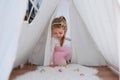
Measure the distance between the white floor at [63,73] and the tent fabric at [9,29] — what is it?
643mm

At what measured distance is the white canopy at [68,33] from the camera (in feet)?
7.23

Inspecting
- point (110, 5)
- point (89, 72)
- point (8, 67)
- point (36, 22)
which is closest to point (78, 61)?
point (89, 72)

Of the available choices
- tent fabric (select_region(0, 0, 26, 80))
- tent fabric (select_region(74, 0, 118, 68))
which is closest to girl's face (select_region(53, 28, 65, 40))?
tent fabric (select_region(74, 0, 118, 68))

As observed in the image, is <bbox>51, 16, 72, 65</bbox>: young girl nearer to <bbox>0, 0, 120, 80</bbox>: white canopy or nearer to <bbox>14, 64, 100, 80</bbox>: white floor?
<bbox>0, 0, 120, 80</bbox>: white canopy

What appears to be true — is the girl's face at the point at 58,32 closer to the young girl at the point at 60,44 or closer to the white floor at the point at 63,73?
the young girl at the point at 60,44

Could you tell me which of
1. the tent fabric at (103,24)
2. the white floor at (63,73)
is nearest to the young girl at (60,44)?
the white floor at (63,73)

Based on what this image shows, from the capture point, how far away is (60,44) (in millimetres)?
3645

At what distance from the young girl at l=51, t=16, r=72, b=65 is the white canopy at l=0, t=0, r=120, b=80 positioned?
76 millimetres

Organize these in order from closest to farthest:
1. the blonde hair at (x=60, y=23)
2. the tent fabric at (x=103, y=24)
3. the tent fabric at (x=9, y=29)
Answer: the tent fabric at (x=9, y=29), the tent fabric at (x=103, y=24), the blonde hair at (x=60, y=23)

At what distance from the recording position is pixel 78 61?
361 centimetres

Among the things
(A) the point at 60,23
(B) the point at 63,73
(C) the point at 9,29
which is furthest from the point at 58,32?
(C) the point at 9,29

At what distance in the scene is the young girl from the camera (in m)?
3.58

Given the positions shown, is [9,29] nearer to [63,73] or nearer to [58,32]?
[63,73]

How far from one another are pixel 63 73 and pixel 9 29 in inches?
41.9
